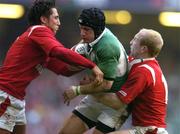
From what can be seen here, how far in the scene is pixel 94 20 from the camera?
19.3 feet

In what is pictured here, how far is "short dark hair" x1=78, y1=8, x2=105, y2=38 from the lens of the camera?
5.89 metres

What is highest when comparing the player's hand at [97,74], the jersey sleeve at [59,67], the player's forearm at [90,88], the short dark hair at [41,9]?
the short dark hair at [41,9]

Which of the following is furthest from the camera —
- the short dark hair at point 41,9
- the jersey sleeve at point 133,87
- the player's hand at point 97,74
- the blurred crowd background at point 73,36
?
the blurred crowd background at point 73,36

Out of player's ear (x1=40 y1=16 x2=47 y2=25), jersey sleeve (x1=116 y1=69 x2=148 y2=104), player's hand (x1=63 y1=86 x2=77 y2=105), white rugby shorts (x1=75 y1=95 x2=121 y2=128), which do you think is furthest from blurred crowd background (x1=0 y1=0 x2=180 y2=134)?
player's hand (x1=63 y1=86 x2=77 y2=105)

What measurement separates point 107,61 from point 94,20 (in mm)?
341

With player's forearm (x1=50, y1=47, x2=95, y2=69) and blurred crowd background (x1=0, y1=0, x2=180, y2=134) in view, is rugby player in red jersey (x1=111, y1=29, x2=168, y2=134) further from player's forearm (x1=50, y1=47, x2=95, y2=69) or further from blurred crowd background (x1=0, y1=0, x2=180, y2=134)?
blurred crowd background (x1=0, y1=0, x2=180, y2=134)

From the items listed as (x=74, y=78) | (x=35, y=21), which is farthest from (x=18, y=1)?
(x=35, y=21)

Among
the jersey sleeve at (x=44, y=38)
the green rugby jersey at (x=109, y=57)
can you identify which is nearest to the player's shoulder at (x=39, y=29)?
the jersey sleeve at (x=44, y=38)

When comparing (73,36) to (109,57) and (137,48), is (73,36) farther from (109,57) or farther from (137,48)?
(109,57)

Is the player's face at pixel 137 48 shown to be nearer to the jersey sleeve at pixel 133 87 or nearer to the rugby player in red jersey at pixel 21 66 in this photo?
the jersey sleeve at pixel 133 87

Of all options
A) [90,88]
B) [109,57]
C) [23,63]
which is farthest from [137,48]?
[23,63]

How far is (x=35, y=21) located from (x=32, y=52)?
27 centimetres

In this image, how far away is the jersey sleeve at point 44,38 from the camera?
18.9 ft

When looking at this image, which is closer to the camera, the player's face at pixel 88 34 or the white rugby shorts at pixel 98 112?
the player's face at pixel 88 34
